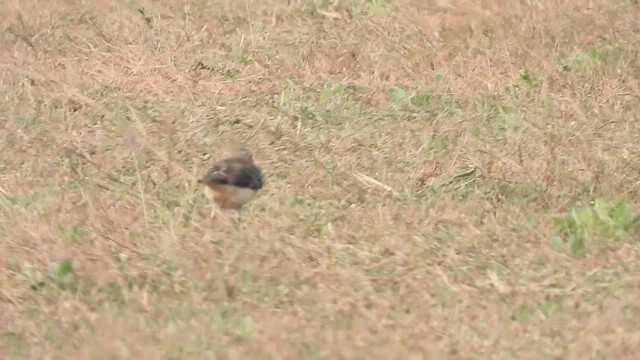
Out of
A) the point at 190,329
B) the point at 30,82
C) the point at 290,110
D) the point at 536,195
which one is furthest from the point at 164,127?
the point at 190,329

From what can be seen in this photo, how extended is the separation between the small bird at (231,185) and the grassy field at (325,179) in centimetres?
11

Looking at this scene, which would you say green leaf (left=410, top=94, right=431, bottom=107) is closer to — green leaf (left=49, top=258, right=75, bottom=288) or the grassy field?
the grassy field

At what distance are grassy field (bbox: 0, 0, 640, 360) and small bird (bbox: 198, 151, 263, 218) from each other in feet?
0.36

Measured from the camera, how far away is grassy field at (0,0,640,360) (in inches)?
149

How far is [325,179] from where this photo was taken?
5.38m

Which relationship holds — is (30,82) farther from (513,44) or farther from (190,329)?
(190,329)

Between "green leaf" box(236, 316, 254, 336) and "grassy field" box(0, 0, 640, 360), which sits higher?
"green leaf" box(236, 316, 254, 336)

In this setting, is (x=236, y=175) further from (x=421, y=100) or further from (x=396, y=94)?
(x=396, y=94)

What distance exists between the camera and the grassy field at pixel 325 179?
12.4ft

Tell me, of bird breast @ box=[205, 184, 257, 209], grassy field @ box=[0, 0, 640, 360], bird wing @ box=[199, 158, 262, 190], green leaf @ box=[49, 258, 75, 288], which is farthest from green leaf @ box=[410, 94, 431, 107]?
green leaf @ box=[49, 258, 75, 288]

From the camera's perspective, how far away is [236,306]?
13.0 feet

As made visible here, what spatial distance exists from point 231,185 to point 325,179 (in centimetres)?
72

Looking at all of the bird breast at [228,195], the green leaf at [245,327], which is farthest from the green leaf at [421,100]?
the green leaf at [245,327]

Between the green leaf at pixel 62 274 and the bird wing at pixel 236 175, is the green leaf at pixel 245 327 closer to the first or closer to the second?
the green leaf at pixel 62 274
